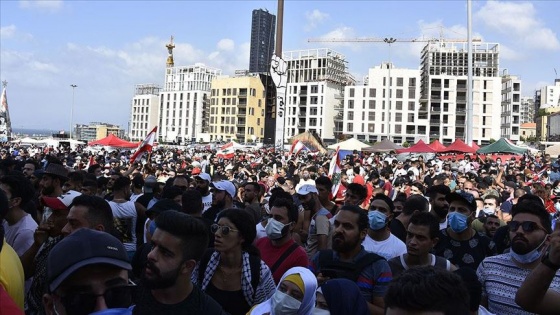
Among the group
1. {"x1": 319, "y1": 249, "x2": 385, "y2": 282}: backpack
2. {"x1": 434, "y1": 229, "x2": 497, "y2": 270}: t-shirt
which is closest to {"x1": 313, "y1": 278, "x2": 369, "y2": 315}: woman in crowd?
{"x1": 319, "y1": 249, "x2": 385, "y2": 282}: backpack

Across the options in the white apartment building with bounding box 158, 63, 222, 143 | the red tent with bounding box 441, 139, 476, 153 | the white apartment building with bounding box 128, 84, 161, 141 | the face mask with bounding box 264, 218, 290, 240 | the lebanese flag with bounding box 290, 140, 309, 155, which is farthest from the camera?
the white apartment building with bounding box 128, 84, 161, 141

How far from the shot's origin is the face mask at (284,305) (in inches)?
124

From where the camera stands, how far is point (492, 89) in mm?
101125

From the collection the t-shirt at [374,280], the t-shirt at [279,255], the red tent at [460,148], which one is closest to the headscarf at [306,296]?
the t-shirt at [374,280]

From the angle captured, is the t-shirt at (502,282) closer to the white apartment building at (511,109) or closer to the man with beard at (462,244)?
the man with beard at (462,244)

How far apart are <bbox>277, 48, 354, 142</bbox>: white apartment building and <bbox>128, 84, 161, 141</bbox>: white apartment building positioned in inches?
1751

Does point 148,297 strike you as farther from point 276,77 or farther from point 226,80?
point 226,80

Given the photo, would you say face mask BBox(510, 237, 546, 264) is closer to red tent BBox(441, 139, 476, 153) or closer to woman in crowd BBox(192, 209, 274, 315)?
woman in crowd BBox(192, 209, 274, 315)

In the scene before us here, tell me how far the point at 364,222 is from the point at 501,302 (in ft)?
3.64

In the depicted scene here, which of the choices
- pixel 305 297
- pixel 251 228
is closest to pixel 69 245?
pixel 305 297

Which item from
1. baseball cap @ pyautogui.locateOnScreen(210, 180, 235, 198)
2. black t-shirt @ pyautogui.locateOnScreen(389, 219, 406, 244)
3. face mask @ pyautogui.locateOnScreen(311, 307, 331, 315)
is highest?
baseball cap @ pyautogui.locateOnScreen(210, 180, 235, 198)

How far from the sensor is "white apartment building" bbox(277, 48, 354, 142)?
111438 mm

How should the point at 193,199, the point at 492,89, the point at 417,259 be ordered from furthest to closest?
the point at 492,89
the point at 193,199
the point at 417,259

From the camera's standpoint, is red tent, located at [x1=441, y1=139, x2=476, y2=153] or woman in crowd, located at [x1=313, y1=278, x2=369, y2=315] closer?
woman in crowd, located at [x1=313, y1=278, x2=369, y2=315]
